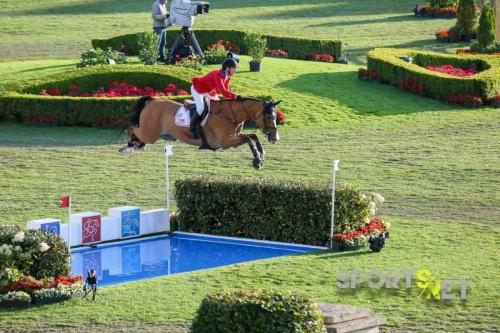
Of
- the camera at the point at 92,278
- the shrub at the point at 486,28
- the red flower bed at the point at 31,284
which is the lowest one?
the red flower bed at the point at 31,284

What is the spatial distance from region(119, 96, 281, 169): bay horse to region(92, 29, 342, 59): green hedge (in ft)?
83.6

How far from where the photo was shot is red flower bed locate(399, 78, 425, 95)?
45.8 meters

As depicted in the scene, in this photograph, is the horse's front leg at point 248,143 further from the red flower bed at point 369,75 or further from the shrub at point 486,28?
the shrub at point 486,28

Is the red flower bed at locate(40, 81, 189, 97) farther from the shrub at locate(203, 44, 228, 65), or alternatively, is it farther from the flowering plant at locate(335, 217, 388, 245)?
the flowering plant at locate(335, 217, 388, 245)

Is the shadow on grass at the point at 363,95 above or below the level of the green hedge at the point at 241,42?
below

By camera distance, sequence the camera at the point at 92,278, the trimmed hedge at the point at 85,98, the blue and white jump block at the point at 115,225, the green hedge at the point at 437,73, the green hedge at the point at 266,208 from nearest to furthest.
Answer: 1. the camera at the point at 92,278
2. the green hedge at the point at 266,208
3. the blue and white jump block at the point at 115,225
4. the trimmed hedge at the point at 85,98
5. the green hedge at the point at 437,73

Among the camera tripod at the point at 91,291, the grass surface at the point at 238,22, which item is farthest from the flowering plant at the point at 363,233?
the grass surface at the point at 238,22

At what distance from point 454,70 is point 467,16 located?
430 inches

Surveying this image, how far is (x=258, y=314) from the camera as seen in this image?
54.9 feet

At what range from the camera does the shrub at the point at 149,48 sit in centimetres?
4459

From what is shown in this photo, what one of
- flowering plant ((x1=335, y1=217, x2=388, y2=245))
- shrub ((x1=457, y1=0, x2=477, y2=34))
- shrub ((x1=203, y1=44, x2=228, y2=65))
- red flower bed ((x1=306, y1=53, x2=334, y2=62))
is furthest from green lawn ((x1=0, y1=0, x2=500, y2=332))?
red flower bed ((x1=306, y1=53, x2=334, y2=62))

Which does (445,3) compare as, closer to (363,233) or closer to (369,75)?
(369,75)

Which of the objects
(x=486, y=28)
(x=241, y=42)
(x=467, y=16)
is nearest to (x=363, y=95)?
(x=241, y=42)

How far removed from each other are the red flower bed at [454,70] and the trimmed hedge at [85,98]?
380 inches
